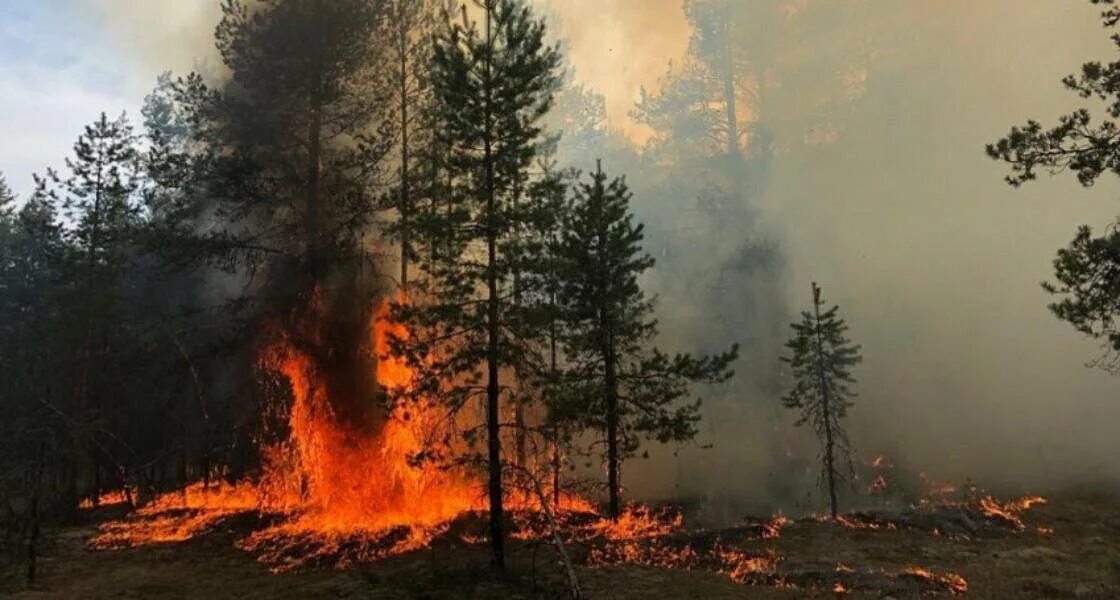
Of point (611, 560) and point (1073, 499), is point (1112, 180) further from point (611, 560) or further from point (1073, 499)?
point (611, 560)

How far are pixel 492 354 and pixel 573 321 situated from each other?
6303 mm

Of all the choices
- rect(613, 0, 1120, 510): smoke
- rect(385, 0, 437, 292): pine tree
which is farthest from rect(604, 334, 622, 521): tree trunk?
rect(613, 0, 1120, 510): smoke

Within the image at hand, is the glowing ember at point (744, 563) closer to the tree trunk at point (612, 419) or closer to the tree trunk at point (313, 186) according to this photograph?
the tree trunk at point (612, 419)

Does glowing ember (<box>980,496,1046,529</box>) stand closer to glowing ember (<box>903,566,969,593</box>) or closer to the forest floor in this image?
the forest floor

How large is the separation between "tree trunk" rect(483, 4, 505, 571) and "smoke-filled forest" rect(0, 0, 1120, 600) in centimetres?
11

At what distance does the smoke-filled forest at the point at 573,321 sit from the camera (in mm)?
14953

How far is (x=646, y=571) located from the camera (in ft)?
49.0

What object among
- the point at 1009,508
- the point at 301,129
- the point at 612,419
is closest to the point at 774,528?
the point at 612,419

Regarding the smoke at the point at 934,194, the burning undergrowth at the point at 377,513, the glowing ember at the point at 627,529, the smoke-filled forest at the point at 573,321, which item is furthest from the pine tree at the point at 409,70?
the smoke at the point at 934,194

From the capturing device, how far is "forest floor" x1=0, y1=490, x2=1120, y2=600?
1299 centimetres

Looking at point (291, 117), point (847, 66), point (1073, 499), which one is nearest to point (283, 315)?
point (291, 117)

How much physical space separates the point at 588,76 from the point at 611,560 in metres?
47.1

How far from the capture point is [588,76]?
5581 centimetres

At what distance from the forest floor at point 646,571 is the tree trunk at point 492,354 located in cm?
96
